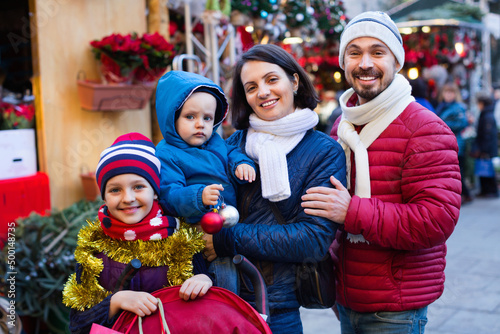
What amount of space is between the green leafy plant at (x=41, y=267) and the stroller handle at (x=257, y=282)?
2110 millimetres

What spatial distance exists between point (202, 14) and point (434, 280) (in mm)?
4130

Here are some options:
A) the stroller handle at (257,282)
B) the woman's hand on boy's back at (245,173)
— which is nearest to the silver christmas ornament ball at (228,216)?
the stroller handle at (257,282)

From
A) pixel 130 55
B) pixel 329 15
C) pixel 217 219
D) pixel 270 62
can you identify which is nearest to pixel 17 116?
pixel 130 55

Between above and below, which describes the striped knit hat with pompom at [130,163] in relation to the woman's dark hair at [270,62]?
below

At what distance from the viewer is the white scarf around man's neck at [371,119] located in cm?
213

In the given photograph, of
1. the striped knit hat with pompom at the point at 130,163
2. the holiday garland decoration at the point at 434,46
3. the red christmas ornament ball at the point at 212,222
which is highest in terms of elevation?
the holiday garland decoration at the point at 434,46

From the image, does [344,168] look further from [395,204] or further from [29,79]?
[29,79]

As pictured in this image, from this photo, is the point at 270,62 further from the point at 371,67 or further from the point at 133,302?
the point at 133,302

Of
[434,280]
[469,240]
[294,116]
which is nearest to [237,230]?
[294,116]

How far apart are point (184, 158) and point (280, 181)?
1.24 ft

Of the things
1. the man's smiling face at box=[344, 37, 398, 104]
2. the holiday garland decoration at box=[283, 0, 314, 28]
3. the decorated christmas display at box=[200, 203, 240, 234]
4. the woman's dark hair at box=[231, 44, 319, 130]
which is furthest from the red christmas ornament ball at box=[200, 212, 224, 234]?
the holiday garland decoration at box=[283, 0, 314, 28]

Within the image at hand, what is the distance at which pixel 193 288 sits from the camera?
175 centimetres

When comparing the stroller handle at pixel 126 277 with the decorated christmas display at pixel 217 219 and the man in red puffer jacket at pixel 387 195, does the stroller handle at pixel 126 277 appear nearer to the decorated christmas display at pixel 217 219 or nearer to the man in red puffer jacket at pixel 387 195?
the decorated christmas display at pixel 217 219

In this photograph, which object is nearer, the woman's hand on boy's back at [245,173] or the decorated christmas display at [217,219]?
the decorated christmas display at [217,219]
